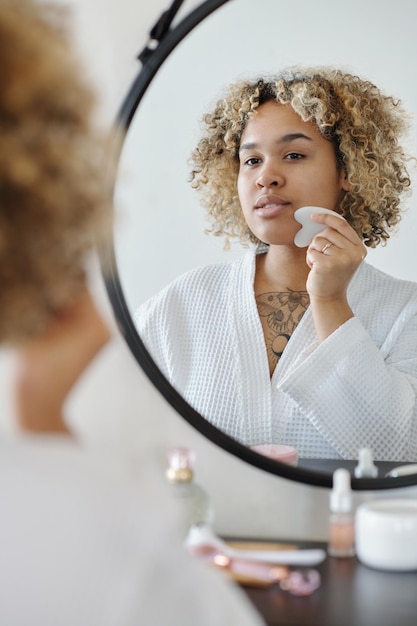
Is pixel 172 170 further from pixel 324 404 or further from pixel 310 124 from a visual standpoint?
pixel 324 404

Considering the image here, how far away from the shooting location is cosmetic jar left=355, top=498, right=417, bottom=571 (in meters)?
0.89

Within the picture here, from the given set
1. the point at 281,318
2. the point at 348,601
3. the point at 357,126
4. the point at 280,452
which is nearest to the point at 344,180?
the point at 357,126

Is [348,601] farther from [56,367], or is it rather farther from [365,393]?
[56,367]

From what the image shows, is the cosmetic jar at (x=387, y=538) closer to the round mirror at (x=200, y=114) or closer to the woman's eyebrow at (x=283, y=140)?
the round mirror at (x=200, y=114)

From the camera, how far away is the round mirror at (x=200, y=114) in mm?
985

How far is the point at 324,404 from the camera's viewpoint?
0.99m

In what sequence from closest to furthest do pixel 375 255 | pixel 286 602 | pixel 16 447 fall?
pixel 16 447
pixel 286 602
pixel 375 255

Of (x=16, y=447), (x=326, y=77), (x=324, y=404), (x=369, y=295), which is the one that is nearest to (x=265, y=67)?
(x=326, y=77)

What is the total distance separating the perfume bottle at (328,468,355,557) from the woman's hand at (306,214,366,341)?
0.16 metres

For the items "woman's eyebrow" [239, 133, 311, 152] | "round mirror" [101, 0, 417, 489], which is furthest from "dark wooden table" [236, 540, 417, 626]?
"woman's eyebrow" [239, 133, 311, 152]

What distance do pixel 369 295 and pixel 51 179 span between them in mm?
544

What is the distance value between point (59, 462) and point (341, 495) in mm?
505

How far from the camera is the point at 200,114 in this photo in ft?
3.32

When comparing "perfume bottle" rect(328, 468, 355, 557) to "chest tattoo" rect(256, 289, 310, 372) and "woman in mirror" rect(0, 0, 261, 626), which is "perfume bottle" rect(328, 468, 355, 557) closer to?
"chest tattoo" rect(256, 289, 310, 372)
